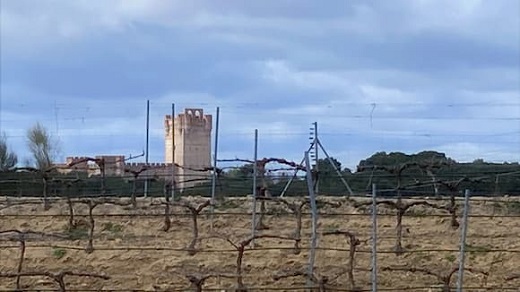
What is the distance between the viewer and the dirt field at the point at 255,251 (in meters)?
13.6

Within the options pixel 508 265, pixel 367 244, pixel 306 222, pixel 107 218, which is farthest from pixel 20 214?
pixel 508 265

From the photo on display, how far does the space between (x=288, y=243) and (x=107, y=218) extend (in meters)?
4.20

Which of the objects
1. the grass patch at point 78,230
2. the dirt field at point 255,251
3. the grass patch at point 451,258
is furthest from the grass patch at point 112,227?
the grass patch at point 451,258

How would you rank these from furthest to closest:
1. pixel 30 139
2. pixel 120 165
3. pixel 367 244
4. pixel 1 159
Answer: pixel 30 139 → pixel 1 159 → pixel 120 165 → pixel 367 244

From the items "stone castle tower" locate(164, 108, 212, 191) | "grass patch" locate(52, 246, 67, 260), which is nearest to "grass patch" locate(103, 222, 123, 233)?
"grass patch" locate(52, 246, 67, 260)

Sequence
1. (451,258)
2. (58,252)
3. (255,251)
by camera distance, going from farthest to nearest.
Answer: (58,252)
(255,251)
(451,258)

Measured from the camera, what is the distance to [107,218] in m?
18.2

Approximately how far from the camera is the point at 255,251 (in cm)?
1471

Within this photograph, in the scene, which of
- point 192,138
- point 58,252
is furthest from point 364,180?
point 58,252

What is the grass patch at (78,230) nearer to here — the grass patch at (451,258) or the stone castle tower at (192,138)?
the stone castle tower at (192,138)

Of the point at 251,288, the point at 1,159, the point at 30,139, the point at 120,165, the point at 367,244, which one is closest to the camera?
the point at 251,288

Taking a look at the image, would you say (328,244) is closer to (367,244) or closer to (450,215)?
(367,244)

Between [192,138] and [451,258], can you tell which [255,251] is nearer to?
[451,258]

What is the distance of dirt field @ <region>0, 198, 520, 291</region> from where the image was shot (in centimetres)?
1365
